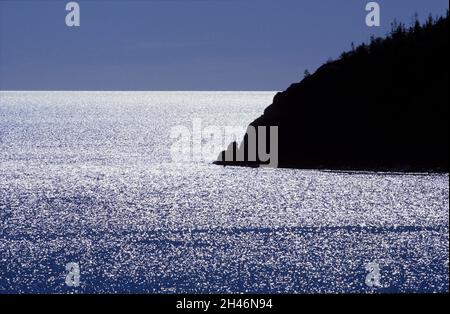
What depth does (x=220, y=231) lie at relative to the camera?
51.1 metres

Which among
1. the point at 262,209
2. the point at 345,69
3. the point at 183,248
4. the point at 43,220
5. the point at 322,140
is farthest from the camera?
the point at 345,69

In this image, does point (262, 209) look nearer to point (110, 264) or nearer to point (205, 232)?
point (205, 232)

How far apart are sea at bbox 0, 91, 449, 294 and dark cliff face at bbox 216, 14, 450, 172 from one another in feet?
10.5

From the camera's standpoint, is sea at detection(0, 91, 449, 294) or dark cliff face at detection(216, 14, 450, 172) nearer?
sea at detection(0, 91, 449, 294)

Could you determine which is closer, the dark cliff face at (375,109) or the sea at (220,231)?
the sea at (220,231)

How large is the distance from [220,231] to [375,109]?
3480cm

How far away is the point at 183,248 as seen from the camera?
44344 millimetres

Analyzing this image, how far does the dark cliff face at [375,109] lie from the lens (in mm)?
75562

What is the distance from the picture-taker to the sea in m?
36.3

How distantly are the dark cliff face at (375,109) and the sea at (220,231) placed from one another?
319 centimetres

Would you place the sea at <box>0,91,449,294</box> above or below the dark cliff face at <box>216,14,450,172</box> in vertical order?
below

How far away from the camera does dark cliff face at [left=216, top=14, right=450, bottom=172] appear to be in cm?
7556
